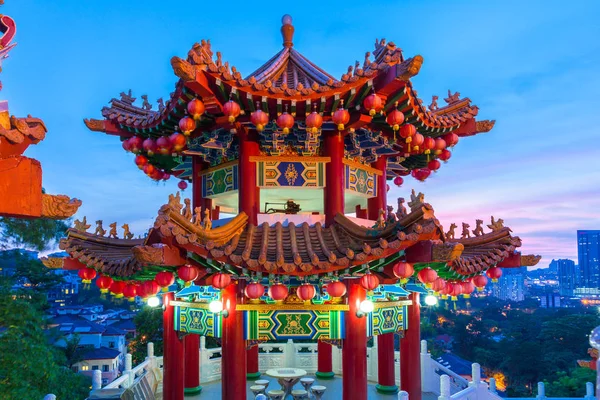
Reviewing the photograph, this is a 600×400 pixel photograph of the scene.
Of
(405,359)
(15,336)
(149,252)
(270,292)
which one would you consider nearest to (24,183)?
(149,252)

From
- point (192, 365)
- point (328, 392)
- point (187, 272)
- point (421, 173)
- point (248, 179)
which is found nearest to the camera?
point (187, 272)

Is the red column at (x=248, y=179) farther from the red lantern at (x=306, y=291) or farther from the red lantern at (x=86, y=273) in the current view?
the red lantern at (x=86, y=273)

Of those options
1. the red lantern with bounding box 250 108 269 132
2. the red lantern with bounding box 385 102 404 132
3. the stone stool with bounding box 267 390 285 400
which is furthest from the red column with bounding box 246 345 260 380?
the red lantern with bounding box 385 102 404 132

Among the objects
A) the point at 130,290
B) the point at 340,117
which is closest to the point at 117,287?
the point at 130,290

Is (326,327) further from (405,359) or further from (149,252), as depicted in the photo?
(149,252)

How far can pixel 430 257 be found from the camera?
7262 millimetres

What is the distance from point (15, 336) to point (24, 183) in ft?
49.1

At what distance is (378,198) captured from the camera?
1066cm

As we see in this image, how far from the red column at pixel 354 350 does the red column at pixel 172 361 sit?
346 centimetres

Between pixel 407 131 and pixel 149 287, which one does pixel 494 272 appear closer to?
pixel 407 131

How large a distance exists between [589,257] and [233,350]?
129214 mm

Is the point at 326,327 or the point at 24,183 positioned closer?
the point at 24,183

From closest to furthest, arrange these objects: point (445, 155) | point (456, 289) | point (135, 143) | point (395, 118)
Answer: point (395, 118) → point (456, 289) → point (135, 143) → point (445, 155)

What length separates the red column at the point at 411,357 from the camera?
33.8 ft
